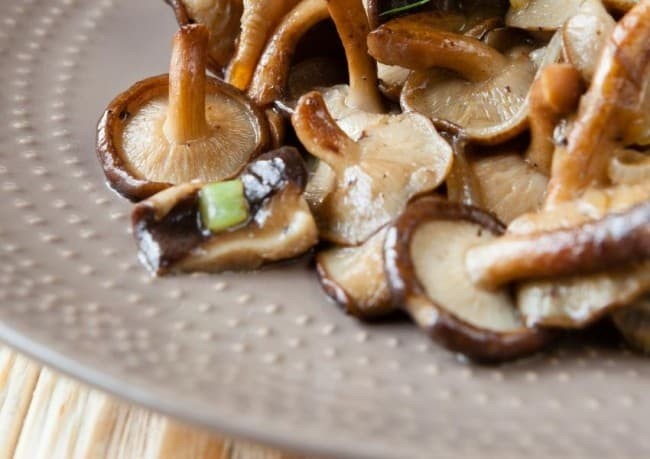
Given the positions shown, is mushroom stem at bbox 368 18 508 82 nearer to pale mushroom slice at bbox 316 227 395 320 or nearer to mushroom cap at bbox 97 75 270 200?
→ mushroom cap at bbox 97 75 270 200

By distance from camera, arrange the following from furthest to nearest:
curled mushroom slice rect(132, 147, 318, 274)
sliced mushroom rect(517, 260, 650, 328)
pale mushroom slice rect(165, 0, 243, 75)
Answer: pale mushroom slice rect(165, 0, 243, 75) → curled mushroom slice rect(132, 147, 318, 274) → sliced mushroom rect(517, 260, 650, 328)

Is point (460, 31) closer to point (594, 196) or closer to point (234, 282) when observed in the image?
point (594, 196)

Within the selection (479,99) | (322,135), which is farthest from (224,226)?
(479,99)

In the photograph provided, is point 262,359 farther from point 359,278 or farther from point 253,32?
point 253,32

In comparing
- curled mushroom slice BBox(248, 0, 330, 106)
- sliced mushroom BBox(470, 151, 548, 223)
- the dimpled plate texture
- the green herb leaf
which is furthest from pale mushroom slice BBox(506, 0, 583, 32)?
the dimpled plate texture

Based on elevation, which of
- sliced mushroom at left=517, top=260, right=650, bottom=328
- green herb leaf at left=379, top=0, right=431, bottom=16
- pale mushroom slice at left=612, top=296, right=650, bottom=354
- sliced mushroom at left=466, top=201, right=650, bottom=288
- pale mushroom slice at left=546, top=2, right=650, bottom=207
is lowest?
pale mushroom slice at left=612, top=296, right=650, bottom=354

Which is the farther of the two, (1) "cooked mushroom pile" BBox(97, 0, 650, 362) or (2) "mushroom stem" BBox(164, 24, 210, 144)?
(2) "mushroom stem" BBox(164, 24, 210, 144)

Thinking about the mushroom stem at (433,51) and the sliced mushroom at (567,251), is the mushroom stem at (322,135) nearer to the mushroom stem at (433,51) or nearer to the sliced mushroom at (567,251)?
the mushroom stem at (433,51)
